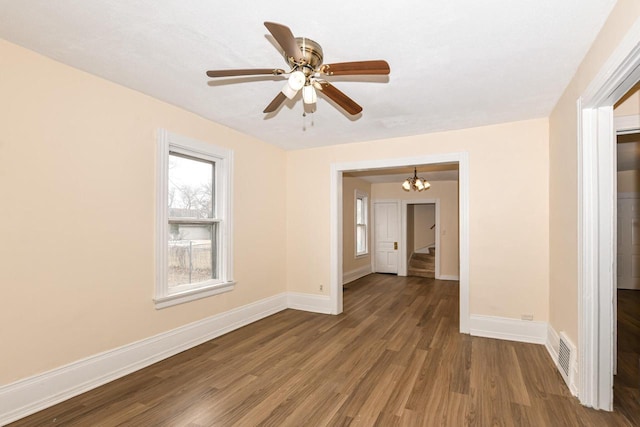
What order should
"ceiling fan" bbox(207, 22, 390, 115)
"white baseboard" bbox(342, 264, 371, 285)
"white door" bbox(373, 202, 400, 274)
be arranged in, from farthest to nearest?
"white door" bbox(373, 202, 400, 274)
"white baseboard" bbox(342, 264, 371, 285)
"ceiling fan" bbox(207, 22, 390, 115)

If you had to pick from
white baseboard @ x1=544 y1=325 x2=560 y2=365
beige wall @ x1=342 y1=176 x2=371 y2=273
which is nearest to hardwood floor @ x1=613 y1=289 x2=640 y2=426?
white baseboard @ x1=544 y1=325 x2=560 y2=365

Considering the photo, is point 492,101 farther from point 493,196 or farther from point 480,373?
point 480,373

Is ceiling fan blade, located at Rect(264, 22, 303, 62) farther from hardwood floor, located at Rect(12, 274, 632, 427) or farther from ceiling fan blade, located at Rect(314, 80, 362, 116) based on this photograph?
hardwood floor, located at Rect(12, 274, 632, 427)

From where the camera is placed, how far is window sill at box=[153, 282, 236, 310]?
3229 millimetres

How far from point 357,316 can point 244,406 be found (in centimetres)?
262

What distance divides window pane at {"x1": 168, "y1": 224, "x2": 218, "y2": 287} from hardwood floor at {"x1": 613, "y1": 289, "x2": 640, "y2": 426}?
399 cm

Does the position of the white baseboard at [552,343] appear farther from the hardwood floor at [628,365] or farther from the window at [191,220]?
the window at [191,220]

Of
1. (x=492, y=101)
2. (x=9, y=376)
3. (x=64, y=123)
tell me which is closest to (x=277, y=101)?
(x=64, y=123)

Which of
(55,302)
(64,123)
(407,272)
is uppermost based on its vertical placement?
(64,123)

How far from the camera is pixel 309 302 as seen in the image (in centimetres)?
507

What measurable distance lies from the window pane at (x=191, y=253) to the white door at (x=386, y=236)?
18.6ft

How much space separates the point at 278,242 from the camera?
5.11m

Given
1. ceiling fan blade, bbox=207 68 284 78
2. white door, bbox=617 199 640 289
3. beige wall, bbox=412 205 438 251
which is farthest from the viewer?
beige wall, bbox=412 205 438 251

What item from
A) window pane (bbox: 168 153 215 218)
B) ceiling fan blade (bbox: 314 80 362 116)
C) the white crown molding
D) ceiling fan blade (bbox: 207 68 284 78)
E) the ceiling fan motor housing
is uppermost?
the ceiling fan motor housing
